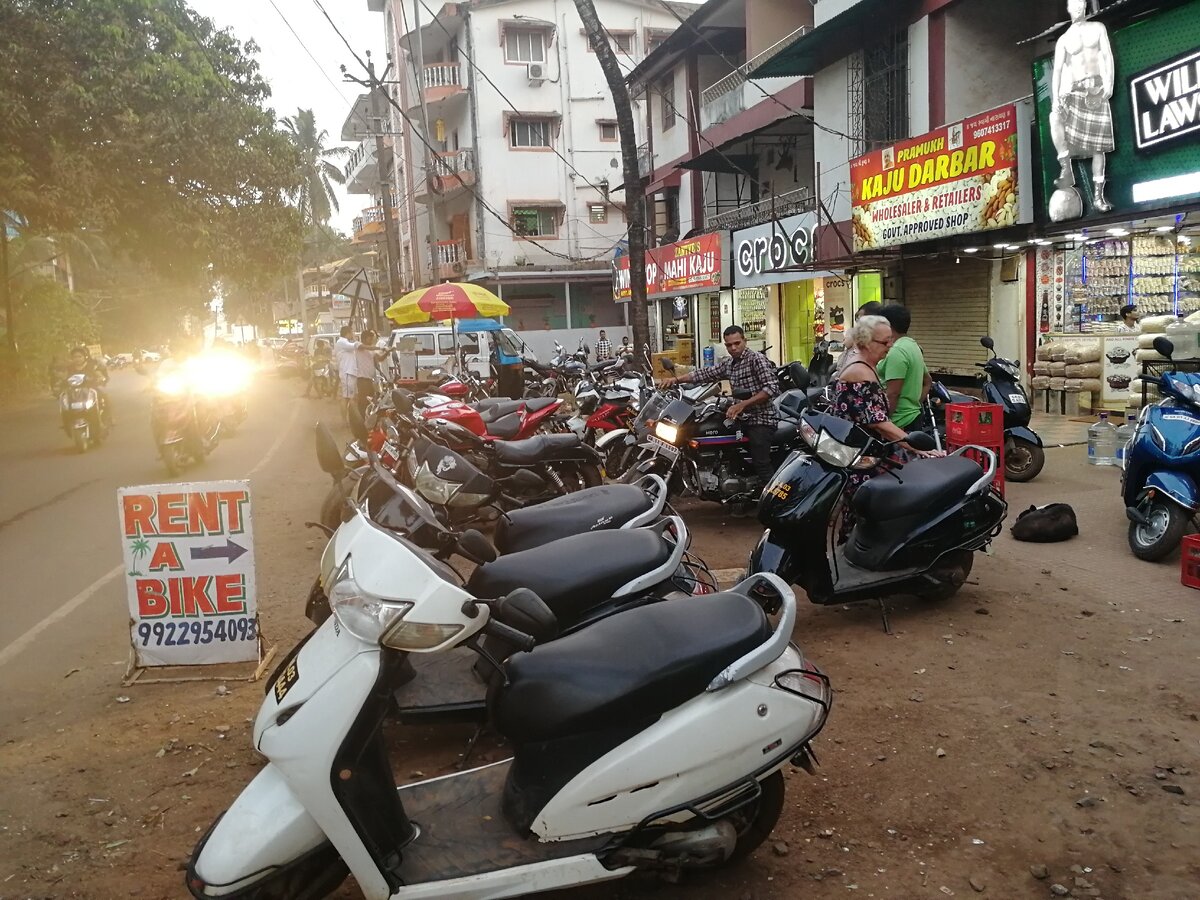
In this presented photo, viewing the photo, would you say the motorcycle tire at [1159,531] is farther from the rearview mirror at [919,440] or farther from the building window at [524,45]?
the building window at [524,45]

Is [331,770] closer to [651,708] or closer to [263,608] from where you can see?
[651,708]

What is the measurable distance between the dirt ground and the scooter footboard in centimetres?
59

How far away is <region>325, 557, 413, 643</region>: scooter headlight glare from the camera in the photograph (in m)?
2.63

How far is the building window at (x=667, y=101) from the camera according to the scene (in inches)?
1036

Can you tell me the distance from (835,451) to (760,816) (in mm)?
2602

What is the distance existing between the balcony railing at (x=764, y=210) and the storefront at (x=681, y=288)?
105cm

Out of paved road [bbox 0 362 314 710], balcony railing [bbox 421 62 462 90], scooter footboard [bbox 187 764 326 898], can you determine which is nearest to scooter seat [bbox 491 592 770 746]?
scooter footboard [bbox 187 764 326 898]

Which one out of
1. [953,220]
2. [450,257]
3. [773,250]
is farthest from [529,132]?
[953,220]

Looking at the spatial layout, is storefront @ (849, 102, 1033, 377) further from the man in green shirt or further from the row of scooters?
the row of scooters

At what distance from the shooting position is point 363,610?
8.79ft

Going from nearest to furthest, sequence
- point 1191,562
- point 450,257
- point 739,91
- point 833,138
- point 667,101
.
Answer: point 1191,562 → point 833,138 → point 739,91 → point 667,101 → point 450,257

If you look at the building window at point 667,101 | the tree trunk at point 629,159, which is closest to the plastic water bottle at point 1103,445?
the tree trunk at point 629,159

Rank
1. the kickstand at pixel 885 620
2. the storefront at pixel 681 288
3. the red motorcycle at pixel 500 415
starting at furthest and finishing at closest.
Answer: the storefront at pixel 681 288, the red motorcycle at pixel 500 415, the kickstand at pixel 885 620

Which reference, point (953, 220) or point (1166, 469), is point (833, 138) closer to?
point (953, 220)
